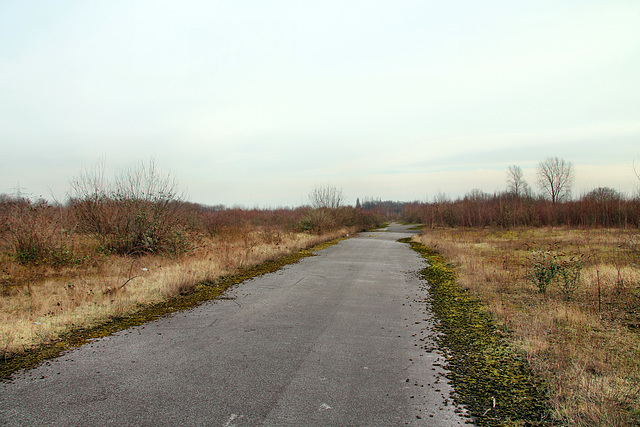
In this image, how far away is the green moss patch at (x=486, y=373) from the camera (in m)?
3.11

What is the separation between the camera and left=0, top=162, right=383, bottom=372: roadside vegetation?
5.92 metres

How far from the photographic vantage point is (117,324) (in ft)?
18.9

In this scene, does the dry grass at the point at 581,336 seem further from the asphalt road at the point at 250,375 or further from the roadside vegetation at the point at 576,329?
the asphalt road at the point at 250,375

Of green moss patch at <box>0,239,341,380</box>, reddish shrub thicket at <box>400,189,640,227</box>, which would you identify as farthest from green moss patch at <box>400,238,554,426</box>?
reddish shrub thicket at <box>400,189,640,227</box>

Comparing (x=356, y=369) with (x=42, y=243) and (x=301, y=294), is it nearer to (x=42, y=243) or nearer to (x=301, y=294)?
(x=301, y=294)

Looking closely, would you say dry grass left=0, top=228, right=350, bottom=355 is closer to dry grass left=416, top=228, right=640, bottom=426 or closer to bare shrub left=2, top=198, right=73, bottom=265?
bare shrub left=2, top=198, right=73, bottom=265

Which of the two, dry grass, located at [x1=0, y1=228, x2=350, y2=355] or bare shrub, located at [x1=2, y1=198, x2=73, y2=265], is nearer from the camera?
dry grass, located at [x1=0, y1=228, x2=350, y2=355]

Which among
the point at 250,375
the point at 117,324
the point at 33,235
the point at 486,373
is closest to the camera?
the point at 250,375

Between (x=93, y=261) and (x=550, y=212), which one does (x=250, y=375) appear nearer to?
(x=93, y=261)

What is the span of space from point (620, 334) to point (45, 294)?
428 inches

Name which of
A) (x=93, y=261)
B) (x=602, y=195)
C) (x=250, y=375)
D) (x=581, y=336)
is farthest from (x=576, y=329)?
(x=602, y=195)

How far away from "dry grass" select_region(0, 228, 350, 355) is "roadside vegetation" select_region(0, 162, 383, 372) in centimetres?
2

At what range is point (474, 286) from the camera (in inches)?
340

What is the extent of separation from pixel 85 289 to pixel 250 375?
18.7 ft
